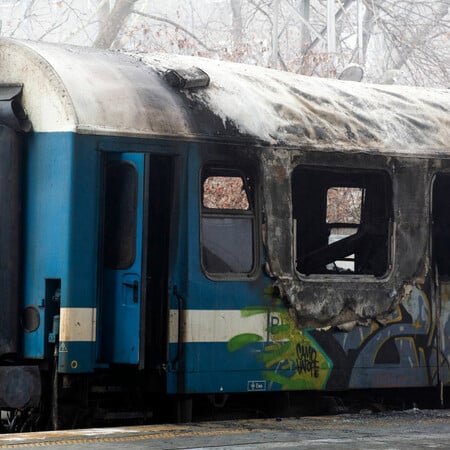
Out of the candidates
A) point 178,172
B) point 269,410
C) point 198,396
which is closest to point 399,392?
point 269,410

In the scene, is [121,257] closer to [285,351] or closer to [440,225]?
[285,351]

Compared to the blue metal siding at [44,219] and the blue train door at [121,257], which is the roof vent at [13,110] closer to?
the blue metal siding at [44,219]

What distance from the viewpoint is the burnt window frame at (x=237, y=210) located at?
10586mm

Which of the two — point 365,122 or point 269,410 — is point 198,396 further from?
point 365,122

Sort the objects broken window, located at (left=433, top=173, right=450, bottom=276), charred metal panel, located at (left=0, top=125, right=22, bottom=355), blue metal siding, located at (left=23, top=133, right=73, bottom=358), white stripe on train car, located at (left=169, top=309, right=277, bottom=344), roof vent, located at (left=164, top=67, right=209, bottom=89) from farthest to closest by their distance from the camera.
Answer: broken window, located at (left=433, top=173, right=450, bottom=276)
roof vent, located at (left=164, top=67, right=209, bottom=89)
white stripe on train car, located at (left=169, top=309, right=277, bottom=344)
charred metal panel, located at (left=0, top=125, right=22, bottom=355)
blue metal siding, located at (left=23, top=133, right=73, bottom=358)

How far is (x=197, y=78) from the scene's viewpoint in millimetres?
10828

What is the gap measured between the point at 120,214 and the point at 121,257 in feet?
1.02

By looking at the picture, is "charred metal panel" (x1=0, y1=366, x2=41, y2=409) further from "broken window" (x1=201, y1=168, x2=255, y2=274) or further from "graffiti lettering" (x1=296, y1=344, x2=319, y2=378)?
"graffiti lettering" (x1=296, y1=344, x2=319, y2=378)

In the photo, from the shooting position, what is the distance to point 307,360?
36.1ft

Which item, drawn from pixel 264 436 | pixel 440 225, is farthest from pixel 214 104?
pixel 264 436

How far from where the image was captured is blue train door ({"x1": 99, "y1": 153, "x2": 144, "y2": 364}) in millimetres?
10094

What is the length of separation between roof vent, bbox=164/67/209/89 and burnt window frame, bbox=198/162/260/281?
25.1 inches

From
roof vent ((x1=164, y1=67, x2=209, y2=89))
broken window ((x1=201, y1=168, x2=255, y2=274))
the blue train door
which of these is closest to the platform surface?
the blue train door

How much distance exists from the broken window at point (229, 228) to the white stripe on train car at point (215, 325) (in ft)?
1.10
